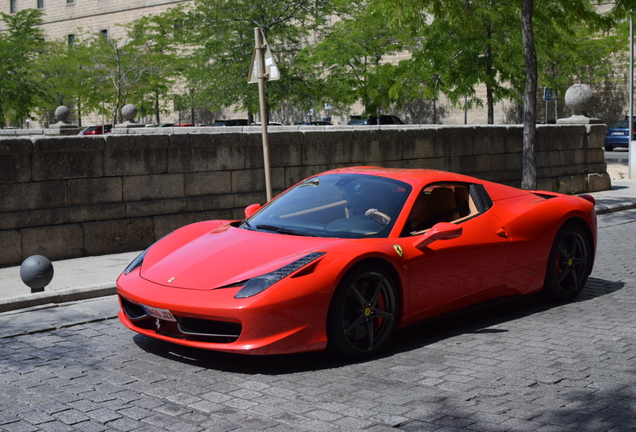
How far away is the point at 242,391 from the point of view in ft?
16.5

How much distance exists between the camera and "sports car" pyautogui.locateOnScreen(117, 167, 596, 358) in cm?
532

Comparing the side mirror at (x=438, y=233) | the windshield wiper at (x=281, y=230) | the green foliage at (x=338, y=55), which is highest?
the green foliage at (x=338, y=55)

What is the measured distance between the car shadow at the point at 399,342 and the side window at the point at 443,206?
73cm

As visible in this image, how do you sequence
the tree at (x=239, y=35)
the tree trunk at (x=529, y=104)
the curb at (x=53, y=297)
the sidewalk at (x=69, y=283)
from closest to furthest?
the curb at (x=53, y=297) → the sidewalk at (x=69, y=283) → the tree trunk at (x=529, y=104) → the tree at (x=239, y=35)

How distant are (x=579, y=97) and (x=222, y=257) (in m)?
16.1

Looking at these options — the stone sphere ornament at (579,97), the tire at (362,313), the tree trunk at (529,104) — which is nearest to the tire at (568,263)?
the tire at (362,313)

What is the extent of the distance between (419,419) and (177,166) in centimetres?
781

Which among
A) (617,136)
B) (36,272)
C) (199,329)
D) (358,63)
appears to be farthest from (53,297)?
(617,136)

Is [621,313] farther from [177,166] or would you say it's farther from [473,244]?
[177,166]

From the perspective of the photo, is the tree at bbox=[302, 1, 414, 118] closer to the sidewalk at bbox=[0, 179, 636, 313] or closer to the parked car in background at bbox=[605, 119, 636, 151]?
the parked car in background at bbox=[605, 119, 636, 151]

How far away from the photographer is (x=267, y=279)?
17.5 ft

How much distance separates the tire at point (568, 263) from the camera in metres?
7.40

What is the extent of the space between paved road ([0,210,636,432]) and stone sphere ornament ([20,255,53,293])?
0.85 meters

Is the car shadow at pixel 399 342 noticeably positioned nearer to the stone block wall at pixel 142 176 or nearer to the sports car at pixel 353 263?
the sports car at pixel 353 263
